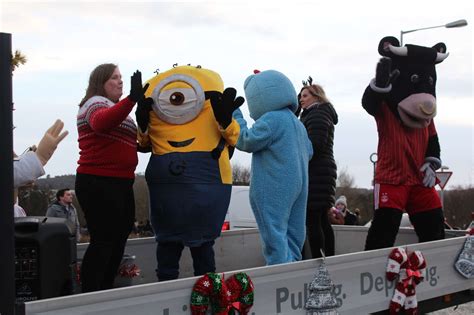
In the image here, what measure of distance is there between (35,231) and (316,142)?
2376mm

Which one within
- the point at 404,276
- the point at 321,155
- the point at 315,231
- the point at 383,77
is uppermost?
the point at 383,77

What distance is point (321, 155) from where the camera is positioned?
502 cm

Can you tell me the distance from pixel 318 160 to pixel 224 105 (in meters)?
1.49

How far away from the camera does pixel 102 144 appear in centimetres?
364

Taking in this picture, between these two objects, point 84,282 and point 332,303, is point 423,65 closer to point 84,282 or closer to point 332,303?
point 332,303

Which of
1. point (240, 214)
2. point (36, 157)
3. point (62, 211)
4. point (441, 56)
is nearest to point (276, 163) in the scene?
point (441, 56)

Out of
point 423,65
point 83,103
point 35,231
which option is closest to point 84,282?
point 35,231

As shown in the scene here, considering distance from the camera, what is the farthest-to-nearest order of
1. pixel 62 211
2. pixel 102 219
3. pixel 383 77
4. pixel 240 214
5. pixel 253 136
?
pixel 240 214 → pixel 62 211 → pixel 383 77 → pixel 253 136 → pixel 102 219

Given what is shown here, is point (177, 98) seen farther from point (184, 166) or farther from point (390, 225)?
point (390, 225)

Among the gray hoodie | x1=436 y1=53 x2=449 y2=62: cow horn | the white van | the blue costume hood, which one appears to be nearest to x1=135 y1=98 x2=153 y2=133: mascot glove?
the blue costume hood

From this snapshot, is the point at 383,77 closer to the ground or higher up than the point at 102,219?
higher up

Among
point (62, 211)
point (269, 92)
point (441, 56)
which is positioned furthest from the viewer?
point (62, 211)

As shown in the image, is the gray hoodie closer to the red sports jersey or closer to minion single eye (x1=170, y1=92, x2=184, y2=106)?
the red sports jersey

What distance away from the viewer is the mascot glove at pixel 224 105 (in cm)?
368
